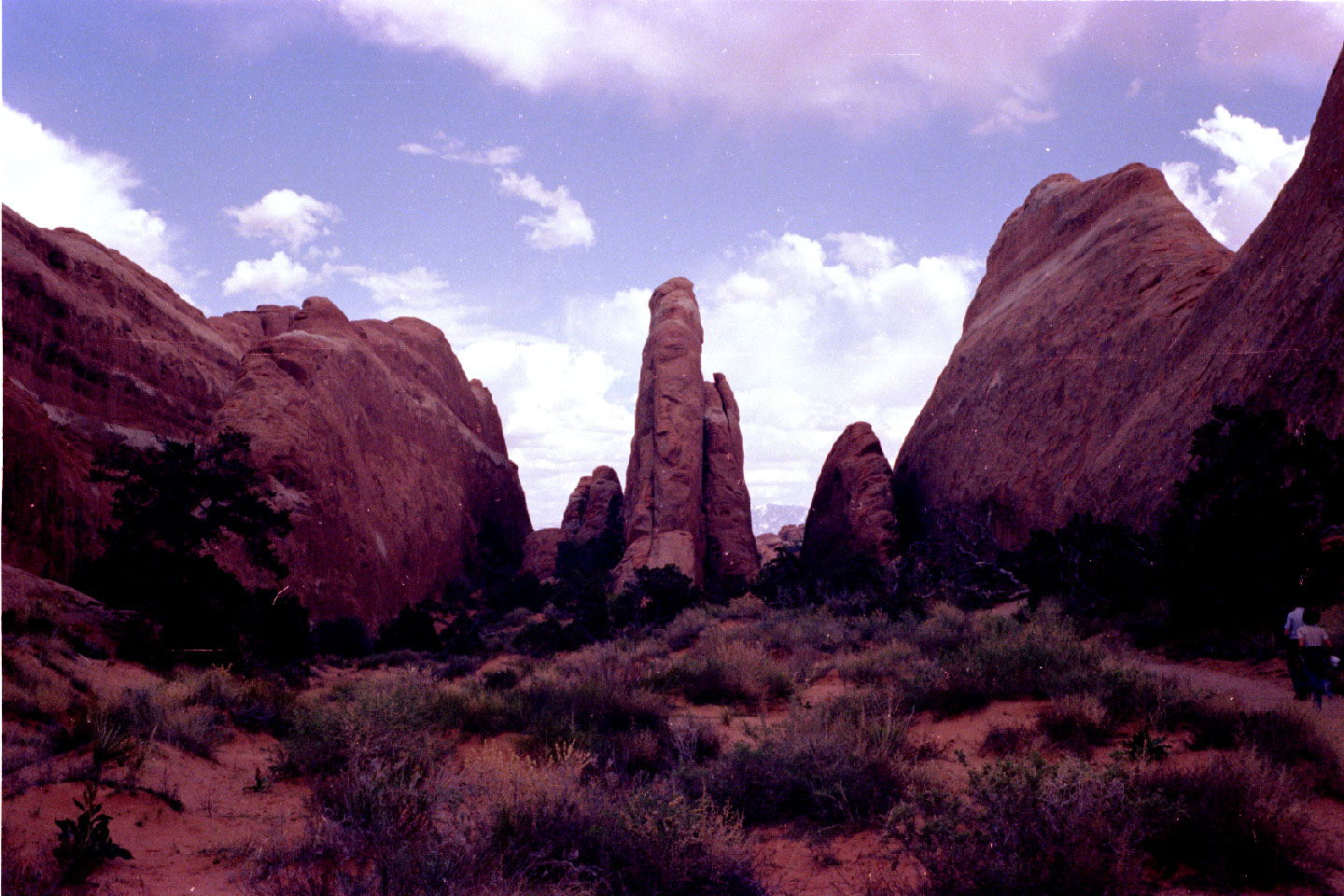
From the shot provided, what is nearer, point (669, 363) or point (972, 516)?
point (972, 516)

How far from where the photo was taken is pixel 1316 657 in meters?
7.13

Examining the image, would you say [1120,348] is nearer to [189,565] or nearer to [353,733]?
[353,733]

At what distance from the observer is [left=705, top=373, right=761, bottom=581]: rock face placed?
3203cm

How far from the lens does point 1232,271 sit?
51.1 ft

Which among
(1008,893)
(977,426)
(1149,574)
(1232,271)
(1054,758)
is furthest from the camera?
(977,426)

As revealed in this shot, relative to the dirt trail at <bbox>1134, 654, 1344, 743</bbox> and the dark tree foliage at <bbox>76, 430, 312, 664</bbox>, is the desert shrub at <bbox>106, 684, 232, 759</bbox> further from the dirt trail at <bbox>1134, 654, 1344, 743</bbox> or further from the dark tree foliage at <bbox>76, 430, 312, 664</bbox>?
the dirt trail at <bbox>1134, 654, 1344, 743</bbox>

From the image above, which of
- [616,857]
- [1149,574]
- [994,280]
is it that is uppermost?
[994,280]

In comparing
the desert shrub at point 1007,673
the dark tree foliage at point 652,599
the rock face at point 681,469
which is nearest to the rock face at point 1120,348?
the desert shrub at point 1007,673

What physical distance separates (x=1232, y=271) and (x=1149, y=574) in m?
7.75

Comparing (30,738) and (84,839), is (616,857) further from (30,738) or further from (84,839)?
(30,738)

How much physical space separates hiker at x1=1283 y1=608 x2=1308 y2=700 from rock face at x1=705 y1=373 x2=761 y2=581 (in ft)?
80.1

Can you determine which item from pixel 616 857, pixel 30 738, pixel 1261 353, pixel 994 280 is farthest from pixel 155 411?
→ pixel 994 280

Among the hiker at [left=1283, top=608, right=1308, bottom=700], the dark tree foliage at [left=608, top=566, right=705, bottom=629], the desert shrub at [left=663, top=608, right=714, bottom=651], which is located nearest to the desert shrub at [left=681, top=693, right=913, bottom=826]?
the hiker at [left=1283, top=608, right=1308, bottom=700]

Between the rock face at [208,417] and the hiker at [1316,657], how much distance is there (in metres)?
19.2
